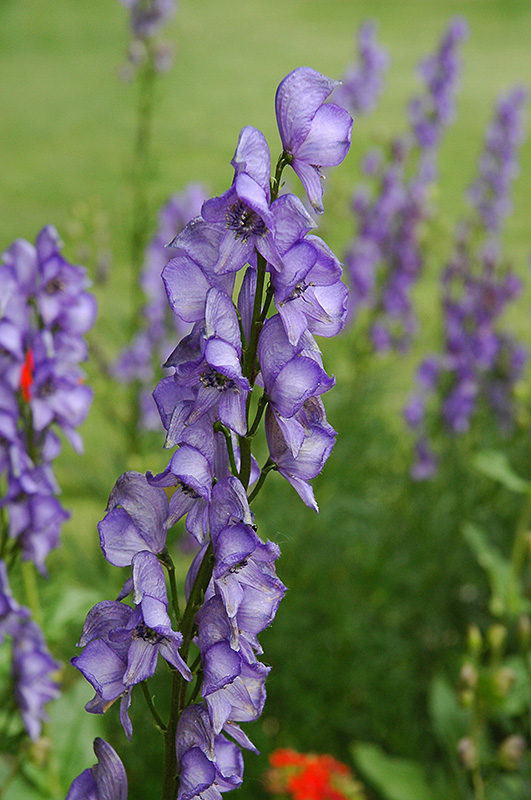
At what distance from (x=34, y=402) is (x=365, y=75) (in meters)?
→ 1.41

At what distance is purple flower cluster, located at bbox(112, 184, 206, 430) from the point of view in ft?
4.98

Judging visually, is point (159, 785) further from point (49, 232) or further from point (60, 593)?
point (49, 232)

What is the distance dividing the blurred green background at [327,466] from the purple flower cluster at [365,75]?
129mm

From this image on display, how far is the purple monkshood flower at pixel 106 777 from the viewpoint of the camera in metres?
0.40

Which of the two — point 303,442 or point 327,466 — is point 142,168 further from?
point 303,442

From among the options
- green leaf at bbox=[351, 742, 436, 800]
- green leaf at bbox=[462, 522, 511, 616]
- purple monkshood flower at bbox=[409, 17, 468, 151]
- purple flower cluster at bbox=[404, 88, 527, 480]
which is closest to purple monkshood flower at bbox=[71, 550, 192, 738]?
green leaf at bbox=[462, 522, 511, 616]

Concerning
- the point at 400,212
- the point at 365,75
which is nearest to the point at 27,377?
the point at 400,212

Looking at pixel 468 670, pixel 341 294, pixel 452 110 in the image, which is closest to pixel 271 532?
pixel 468 670

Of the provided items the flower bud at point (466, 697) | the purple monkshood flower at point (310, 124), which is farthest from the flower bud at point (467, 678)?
the purple monkshood flower at point (310, 124)

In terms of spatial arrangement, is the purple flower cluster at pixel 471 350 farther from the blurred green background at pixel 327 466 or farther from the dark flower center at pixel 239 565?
the dark flower center at pixel 239 565

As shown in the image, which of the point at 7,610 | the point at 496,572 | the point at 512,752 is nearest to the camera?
the point at 7,610

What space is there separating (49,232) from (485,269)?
3.50 ft

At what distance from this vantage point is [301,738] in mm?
1365

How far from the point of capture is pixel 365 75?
184 cm
